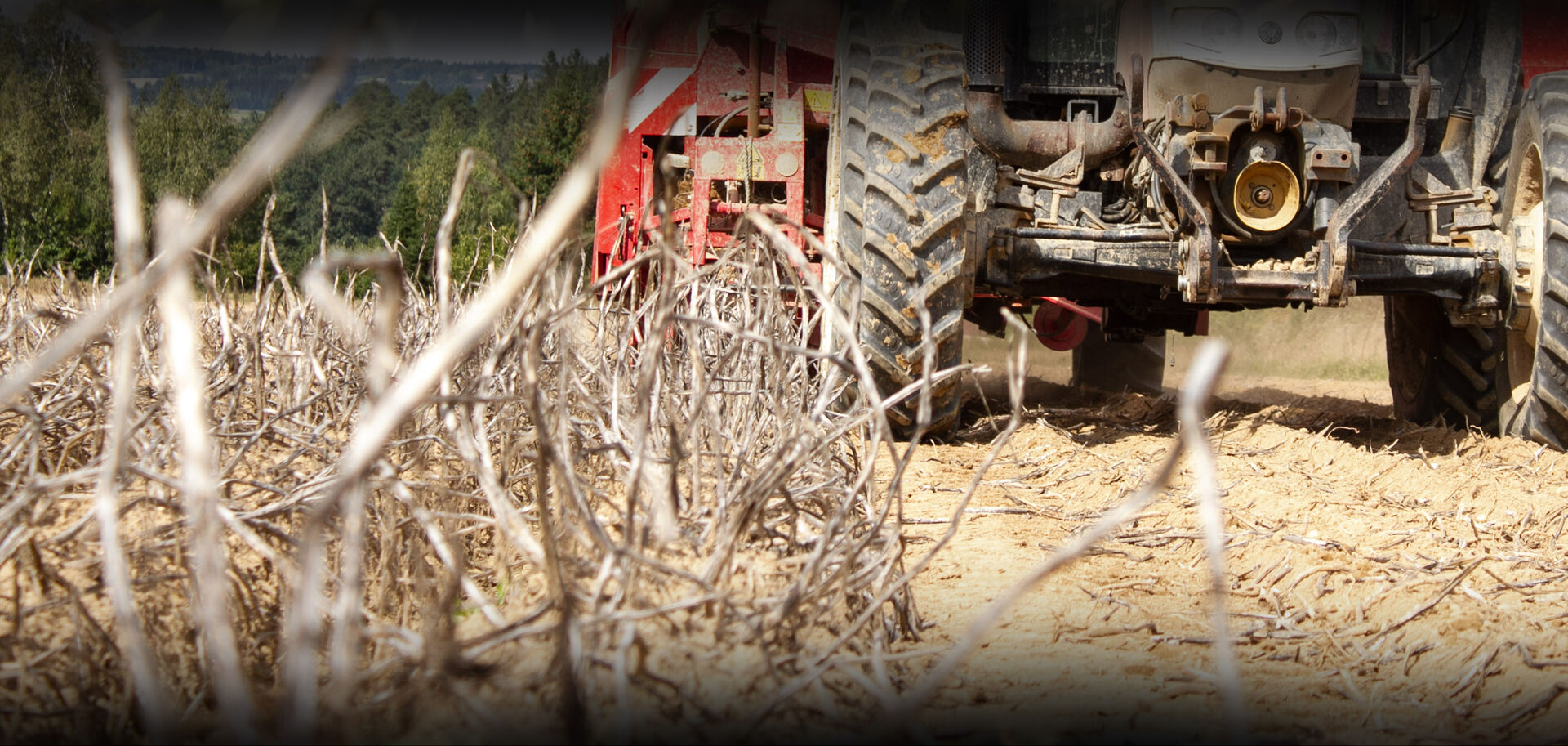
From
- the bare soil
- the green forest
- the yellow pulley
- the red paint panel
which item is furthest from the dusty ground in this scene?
the green forest

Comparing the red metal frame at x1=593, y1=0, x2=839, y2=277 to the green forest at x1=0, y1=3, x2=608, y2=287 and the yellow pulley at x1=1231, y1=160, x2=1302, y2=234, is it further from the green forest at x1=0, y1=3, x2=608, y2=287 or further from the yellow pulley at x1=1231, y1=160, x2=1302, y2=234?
the green forest at x1=0, y1=3, x2=608, y2=287

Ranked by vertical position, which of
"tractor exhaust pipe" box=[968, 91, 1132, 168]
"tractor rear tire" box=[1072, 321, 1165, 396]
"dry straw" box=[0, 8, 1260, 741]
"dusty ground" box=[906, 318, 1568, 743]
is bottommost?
"tractor rear tire" box=[1072, 321, 1165, 396]

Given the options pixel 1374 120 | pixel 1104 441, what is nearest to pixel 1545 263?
pixel 1374 120

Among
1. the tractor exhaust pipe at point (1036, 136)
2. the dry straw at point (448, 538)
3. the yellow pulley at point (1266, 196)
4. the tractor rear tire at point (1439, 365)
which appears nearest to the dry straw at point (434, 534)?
the dry straw at point (448, 538)

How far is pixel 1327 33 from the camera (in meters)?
3.93

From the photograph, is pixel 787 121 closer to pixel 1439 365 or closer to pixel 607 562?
pixel 1439 365

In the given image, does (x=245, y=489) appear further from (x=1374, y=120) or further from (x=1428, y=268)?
(x=1374, y=120)

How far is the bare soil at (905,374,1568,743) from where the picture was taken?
5.81 feet

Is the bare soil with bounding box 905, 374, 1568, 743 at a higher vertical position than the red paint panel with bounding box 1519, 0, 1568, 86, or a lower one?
lower

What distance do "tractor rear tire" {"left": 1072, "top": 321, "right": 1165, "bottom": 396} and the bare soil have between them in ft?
9.53

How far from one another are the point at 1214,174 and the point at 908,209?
37.7 inches

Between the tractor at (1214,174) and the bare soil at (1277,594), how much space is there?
518 mm

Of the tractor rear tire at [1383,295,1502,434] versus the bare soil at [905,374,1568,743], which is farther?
the tractor rear tire at [1383,295,1502,434]

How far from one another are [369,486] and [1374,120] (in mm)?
3763
